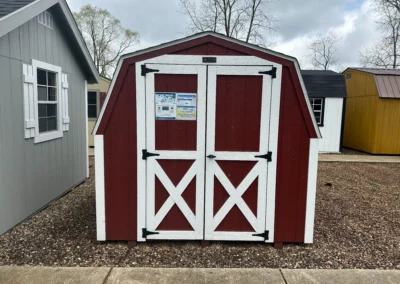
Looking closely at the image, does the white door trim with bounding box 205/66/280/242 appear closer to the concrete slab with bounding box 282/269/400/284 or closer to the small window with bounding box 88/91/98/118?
the concrete slab with bounding box 282/269/400/284

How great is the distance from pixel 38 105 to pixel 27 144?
800mm

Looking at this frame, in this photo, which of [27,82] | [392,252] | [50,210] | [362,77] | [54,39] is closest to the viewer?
[392,252]

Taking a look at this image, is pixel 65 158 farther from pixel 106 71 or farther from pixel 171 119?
pixel 106 71

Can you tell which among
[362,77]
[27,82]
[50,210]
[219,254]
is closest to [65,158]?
[50,210]

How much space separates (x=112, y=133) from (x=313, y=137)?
2.36m

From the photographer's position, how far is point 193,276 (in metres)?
2.99

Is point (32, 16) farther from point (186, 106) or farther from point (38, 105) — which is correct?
point (186, 106)

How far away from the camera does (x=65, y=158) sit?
5.96m

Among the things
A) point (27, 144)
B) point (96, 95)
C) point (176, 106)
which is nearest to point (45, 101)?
point (27, 144)

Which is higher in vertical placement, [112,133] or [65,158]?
[112,133]

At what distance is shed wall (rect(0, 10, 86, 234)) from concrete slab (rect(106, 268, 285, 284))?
2.07 meters

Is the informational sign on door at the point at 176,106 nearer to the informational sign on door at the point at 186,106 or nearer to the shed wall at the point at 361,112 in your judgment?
the informational sign on door at the point at 186,106

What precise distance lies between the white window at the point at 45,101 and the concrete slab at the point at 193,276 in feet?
9.02

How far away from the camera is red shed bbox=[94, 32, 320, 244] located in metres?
3.45
